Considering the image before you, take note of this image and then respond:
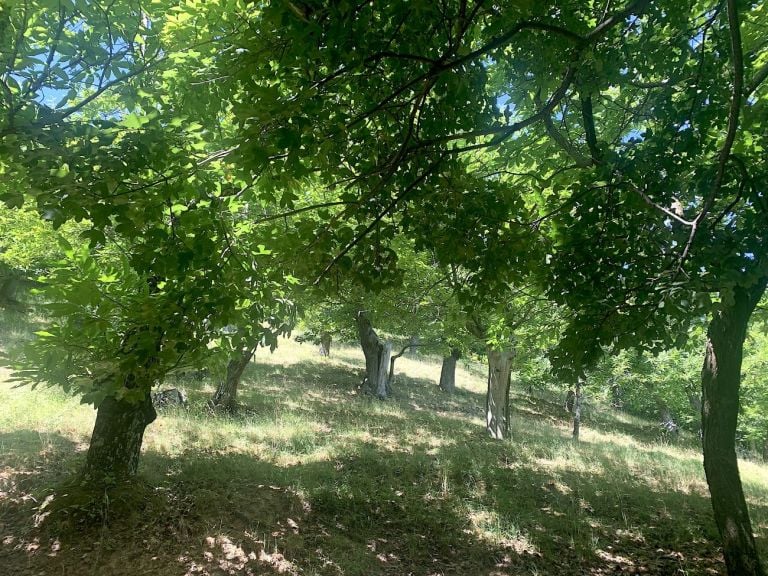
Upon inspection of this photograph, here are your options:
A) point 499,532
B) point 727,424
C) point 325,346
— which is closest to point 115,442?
point 499,532

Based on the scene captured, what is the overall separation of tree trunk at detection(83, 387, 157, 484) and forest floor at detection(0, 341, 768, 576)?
0.29m

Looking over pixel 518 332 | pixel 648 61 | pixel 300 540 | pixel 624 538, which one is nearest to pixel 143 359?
pixel 300 540

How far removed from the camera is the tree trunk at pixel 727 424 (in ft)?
17.7

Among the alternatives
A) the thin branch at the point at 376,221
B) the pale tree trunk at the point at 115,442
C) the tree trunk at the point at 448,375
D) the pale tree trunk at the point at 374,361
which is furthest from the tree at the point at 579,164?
the tree trunk at the point at 448,375

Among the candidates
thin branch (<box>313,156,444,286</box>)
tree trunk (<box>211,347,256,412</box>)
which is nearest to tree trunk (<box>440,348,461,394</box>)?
tree trunk (<box>211,347,256,412</box>)

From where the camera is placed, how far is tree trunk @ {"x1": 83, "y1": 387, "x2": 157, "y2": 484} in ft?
20.0

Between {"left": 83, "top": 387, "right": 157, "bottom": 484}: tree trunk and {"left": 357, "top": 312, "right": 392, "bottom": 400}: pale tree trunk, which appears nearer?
{"left": 83, "top": 387, "right": 157, "bottom": 484}: tree trunk

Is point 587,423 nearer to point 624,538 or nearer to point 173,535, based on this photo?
point 624,538

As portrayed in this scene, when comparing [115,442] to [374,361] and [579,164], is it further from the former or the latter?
[374,361]

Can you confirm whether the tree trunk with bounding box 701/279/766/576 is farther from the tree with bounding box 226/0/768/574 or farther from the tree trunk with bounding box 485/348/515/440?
the tree trunk with bounding box 485/348/515/440

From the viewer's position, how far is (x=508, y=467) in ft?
33.1

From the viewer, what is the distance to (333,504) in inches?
281

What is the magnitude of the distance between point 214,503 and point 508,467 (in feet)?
21.7

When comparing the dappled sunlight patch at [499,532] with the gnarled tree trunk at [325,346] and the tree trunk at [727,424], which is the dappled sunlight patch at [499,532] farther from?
the gnarled tree trunk at [325,346]
